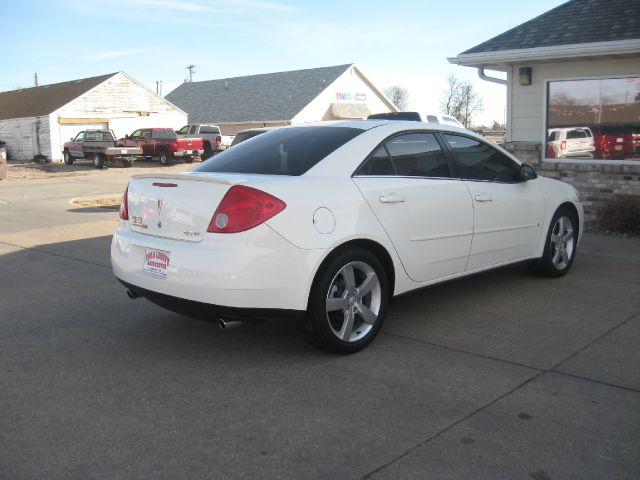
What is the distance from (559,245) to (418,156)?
240 centimetres

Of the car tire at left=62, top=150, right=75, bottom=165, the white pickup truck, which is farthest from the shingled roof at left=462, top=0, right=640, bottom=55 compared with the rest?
the car tire at left=62, top=150, right=75, bottom=165

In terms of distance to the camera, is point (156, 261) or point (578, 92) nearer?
point (156, 261)

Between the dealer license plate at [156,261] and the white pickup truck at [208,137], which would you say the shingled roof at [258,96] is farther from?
the dealer license plate at [156,261]

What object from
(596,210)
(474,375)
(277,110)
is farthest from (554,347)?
(277,110)

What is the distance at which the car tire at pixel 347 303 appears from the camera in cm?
429

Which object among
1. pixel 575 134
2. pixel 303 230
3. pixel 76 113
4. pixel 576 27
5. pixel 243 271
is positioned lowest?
pixel 243 271

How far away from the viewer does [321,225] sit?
4281 mm

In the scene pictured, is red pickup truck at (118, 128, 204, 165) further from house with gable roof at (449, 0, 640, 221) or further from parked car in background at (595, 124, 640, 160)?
A: parked car in background at (595, 124, 640, 160)

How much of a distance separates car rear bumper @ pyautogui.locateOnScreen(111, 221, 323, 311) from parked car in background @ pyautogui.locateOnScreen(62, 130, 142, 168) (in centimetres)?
2785

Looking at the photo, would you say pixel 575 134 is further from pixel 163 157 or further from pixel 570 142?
pixel 163 157

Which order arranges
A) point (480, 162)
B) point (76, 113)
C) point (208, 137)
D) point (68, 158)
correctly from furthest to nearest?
point (76, 113) → point (208, 137) → point (68, 158) → point (480, 162)

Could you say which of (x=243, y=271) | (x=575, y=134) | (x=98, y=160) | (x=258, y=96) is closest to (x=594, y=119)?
(x=575, y=134)

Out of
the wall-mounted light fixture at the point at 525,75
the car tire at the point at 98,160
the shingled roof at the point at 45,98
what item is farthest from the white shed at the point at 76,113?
the wall-mounted light fixture at the point at 525,75

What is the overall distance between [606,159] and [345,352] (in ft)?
24.7
